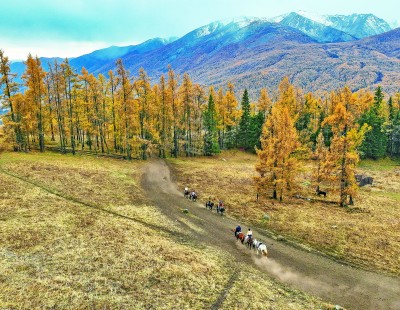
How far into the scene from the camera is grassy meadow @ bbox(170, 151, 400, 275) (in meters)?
30.4

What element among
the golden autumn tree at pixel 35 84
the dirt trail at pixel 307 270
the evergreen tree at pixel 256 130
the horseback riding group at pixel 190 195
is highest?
the golden autumn tree at pixel 35 84

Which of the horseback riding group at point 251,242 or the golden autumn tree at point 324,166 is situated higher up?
the golden autumn tree at point 324,166

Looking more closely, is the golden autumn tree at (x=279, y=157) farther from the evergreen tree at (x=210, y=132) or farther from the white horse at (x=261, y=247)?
the evergreen tree at (x=210, y=132)

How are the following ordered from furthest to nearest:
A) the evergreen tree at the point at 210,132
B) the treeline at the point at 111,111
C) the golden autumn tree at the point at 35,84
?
the evergreen tree at the point at 210,132
the treeline at the point at 111,111
the golden autumn tree at the point at 35,84

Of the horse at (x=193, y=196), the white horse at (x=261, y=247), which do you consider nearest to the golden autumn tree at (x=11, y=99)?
the horse at (x=193, y=196)

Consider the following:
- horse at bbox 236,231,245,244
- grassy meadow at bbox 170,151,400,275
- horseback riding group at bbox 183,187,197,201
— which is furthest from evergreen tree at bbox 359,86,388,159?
horse at bbox 236,231,245,244

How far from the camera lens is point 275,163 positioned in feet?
153

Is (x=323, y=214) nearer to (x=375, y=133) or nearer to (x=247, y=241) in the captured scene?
(x=247, y=241)

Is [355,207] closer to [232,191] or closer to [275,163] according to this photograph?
[275,163]

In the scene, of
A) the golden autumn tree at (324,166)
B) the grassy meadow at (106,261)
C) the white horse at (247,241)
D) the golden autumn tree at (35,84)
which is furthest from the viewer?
the golden autumn tree at (35,84)

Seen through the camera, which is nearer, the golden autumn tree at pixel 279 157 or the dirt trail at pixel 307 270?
the dirt trail at pixel 307 270

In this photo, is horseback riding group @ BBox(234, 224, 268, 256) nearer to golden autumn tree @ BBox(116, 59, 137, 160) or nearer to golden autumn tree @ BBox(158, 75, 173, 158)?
golden autumn tree @ BBox(116, 59, 137, 160)

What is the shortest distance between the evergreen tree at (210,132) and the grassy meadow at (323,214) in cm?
1505

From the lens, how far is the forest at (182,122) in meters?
45.8
